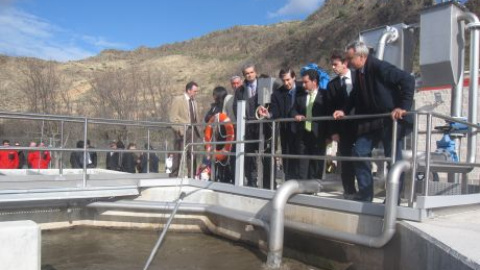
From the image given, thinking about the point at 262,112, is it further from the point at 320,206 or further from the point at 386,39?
the point at 386,39

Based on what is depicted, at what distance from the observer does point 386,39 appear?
677cm

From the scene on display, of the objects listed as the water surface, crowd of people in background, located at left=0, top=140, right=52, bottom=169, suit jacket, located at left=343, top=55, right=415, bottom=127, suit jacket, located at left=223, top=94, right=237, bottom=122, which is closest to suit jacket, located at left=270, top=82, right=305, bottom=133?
suit jacket, located at left=223, top=94, right=237, bottom=122

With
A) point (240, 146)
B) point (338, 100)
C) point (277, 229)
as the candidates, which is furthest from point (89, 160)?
point (338, 100)

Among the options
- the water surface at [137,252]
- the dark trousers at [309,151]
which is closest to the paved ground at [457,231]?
the water surface at [137,252]

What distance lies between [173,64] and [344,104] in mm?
49580

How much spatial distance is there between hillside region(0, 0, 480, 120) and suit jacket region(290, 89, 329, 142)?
18.9 m

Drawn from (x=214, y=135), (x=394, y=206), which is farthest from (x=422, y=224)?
(x=214, y=135)

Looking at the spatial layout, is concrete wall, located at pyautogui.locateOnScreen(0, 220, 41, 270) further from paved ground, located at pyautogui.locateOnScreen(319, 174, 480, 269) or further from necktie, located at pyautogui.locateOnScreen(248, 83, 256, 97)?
necktie, located at pyautogui.locateOnScreen(248, 83, 256, 97)

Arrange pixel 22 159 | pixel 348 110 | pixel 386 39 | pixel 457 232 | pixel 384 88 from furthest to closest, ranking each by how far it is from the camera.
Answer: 1. pixel 22 159
2. pixel 386 39
3. pixel 348 110
4. pixel 384 88
5. pixel 457 232

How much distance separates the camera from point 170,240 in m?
6.66

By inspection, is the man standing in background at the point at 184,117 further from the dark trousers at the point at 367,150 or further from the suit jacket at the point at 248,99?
the dark trousers at the point at 367,150

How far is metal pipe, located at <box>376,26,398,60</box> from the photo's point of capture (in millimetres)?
6723

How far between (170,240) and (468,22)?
5069 millimetres

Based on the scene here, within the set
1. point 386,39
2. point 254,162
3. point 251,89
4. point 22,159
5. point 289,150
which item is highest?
point 386,39
